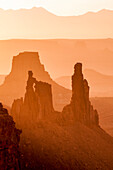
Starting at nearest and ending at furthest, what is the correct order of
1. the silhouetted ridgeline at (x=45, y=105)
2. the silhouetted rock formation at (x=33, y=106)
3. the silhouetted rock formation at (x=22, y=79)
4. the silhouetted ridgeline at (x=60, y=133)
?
the silhouetted ridgeline at (x=60, y=133), the silhouetted rock formation at (x=33, y=106), the silhouetted ridgeline at (x=45, y=105), the silhouetted rock formation at (x=22, y=79)

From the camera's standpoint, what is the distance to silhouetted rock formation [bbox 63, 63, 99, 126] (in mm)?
67250

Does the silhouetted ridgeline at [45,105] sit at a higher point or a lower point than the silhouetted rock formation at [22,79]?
lower

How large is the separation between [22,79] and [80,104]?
197ft

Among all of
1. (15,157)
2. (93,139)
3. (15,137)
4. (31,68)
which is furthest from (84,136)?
(31,68)

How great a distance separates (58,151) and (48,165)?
5.67 metres

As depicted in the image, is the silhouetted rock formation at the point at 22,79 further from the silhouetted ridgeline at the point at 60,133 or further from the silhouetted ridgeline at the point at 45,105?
the silhouetted ridgeline at the point at 60,133

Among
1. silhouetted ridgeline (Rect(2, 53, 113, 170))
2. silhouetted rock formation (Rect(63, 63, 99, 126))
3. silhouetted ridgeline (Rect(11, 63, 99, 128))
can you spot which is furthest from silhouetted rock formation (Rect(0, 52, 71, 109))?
silhouetted ridgeline (Rect(2, 53, 113, 170))

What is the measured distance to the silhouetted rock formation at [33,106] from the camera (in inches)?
2339

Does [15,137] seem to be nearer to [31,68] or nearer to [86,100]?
[86,100]

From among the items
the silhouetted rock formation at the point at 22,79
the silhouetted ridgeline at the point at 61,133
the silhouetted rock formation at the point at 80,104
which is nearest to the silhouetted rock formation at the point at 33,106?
the silhouetted ridgeline at the point at 61,133

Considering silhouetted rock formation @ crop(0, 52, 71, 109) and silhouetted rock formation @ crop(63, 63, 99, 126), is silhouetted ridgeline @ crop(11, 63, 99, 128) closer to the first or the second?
silhouetted rock formation @ crop(63, 63, 99, 126)

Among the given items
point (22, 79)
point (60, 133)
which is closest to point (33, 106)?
point (60, 133)

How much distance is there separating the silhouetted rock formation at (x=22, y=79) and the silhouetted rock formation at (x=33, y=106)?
52.4 metres

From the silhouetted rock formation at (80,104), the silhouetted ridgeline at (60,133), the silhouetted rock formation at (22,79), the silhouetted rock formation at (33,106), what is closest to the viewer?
the silhouetted ridgeline at (60,133)
